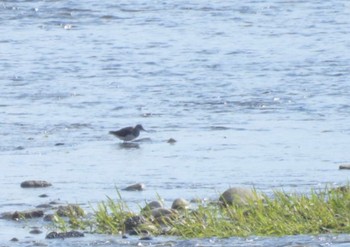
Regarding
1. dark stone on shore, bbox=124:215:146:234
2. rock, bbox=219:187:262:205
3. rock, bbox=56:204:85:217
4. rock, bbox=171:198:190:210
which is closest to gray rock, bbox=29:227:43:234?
rock, bbox=56:204:85:217

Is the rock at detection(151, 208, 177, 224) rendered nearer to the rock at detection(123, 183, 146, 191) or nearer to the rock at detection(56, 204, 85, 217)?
the rock at detection(56, 204, 85, 217)

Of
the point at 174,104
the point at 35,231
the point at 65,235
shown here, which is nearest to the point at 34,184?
the point at 35,231

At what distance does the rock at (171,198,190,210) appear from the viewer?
385 inches

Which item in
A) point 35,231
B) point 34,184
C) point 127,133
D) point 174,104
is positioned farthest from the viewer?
point 174,104

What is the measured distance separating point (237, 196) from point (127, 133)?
4.81 metres

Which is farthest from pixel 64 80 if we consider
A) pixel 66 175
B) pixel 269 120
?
pixel 66 175

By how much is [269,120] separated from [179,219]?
275 inches

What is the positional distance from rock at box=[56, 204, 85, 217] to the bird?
4180 millimetres

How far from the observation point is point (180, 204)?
988cm

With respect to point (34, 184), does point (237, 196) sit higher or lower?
higher

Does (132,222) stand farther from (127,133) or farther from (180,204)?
(127,133)

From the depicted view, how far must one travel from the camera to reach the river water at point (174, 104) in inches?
456

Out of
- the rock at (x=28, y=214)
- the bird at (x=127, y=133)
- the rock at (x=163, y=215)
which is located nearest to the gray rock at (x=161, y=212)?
the rock at (x=163, y=215)

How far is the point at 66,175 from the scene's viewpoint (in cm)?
1213
